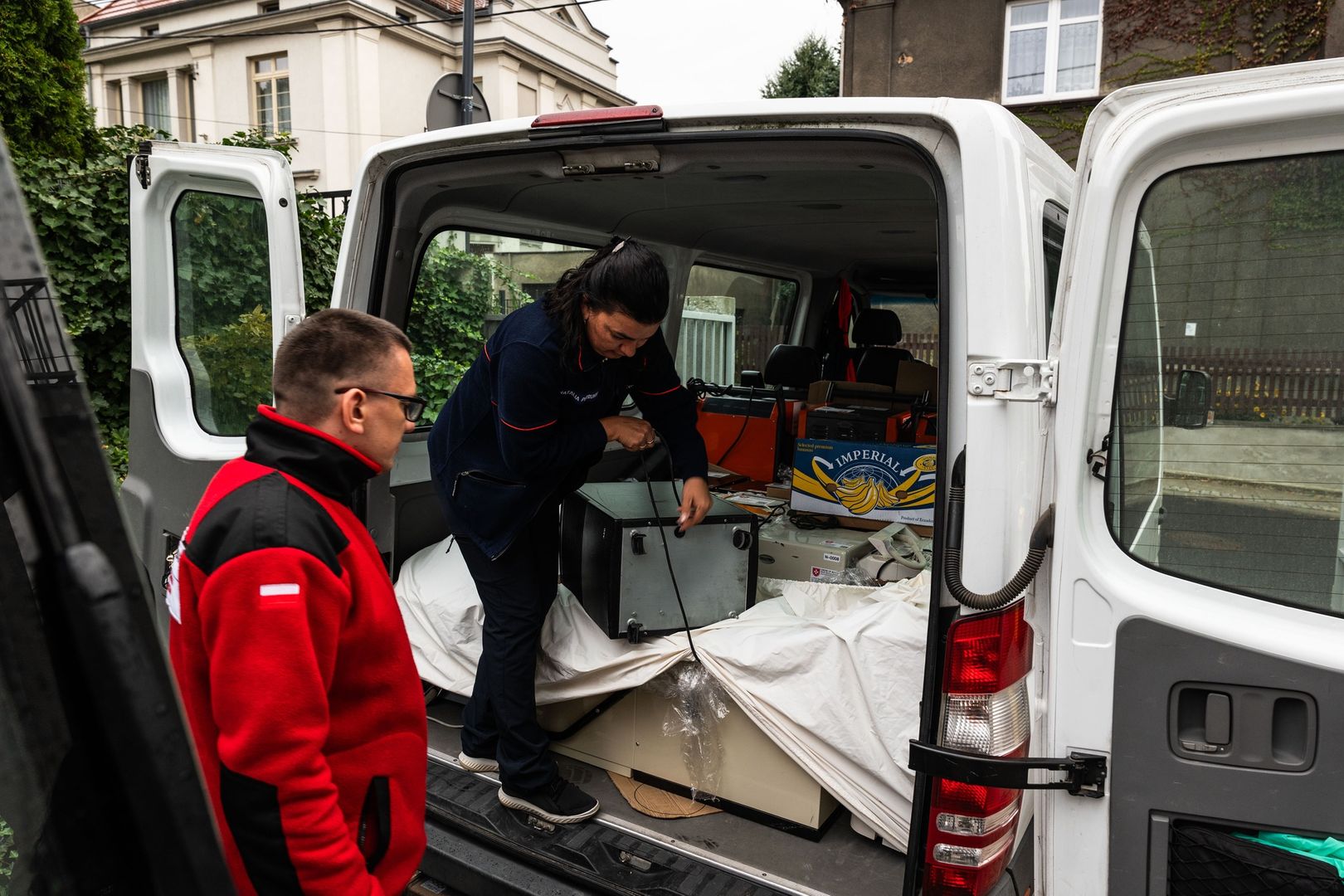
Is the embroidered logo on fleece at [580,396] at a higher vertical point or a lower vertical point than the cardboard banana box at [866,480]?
higher

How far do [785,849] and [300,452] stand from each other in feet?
5.49

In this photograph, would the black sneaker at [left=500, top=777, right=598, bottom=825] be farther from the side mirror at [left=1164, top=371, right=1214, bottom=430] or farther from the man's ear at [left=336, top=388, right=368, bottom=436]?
the side mirror at [left=1164, top=371, right=1214, bottom=430]

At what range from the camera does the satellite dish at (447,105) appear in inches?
163

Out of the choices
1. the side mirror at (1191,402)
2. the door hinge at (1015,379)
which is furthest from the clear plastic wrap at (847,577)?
the side mirror at (1191,402)

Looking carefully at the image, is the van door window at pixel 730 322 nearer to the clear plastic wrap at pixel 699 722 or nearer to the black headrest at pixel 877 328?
the black headrest at pixel 877 328

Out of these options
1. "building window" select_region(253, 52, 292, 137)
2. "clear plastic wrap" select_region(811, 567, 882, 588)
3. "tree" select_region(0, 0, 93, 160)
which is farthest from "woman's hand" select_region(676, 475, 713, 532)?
"building window" select_region(253, 52, 292, 137)

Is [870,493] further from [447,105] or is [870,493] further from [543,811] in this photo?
[447,105]

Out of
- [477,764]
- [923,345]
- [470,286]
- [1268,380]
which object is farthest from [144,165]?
[923,345]

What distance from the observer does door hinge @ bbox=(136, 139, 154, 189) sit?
109 inches

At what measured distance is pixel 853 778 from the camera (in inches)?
91.0

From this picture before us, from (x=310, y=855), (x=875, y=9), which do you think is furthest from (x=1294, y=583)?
(x=875, y=9)

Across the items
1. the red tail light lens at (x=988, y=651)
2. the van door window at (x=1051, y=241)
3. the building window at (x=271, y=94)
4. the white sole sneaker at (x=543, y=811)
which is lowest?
the white sole sneaker at (x=543, y=811)

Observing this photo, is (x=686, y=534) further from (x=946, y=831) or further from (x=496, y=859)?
(x=946, y=831)

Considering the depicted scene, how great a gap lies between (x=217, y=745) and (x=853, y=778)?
1535mm
